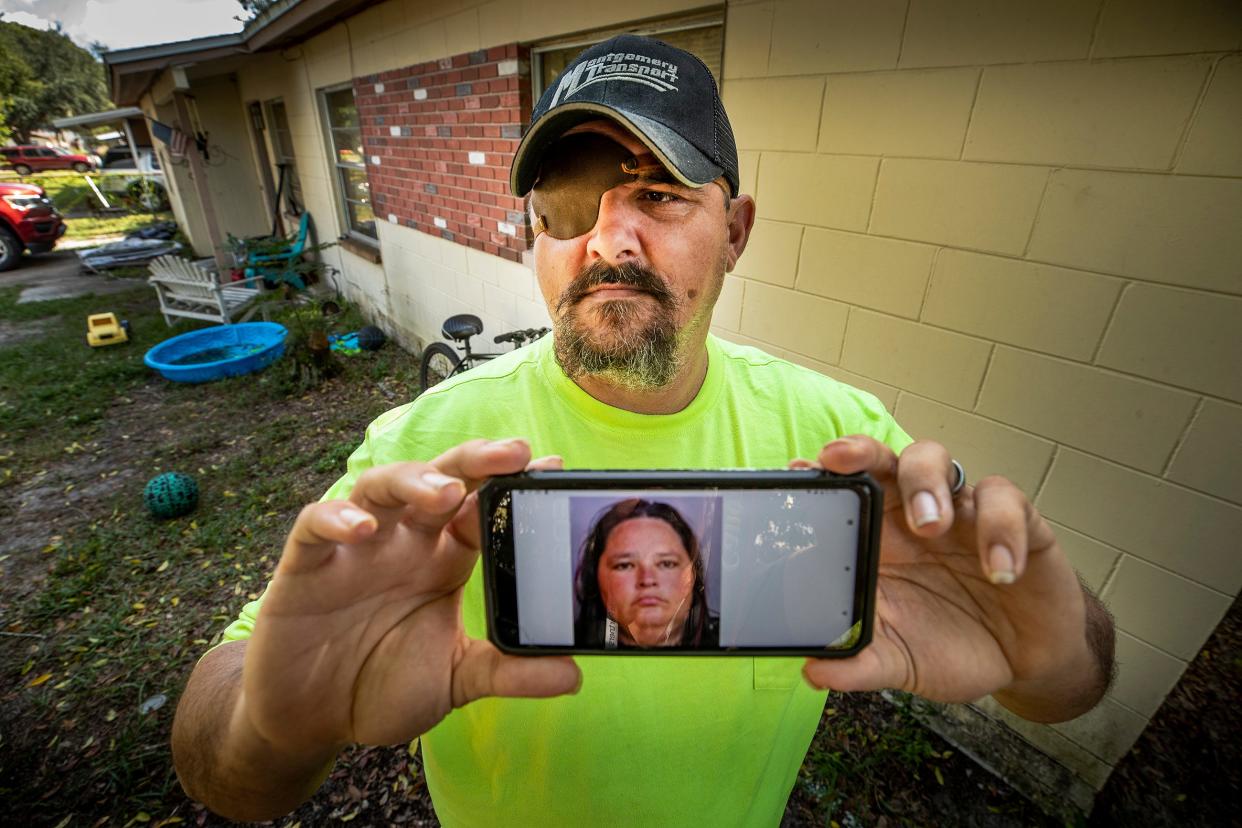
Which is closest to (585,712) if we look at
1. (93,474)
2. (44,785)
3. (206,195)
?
(44,785)

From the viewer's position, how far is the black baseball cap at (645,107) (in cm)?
123

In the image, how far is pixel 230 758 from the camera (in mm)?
957

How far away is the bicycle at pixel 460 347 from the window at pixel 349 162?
2.70m

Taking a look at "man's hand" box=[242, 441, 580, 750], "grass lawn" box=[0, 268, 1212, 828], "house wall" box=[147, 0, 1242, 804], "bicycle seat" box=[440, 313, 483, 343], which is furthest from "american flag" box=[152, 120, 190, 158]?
"man's hand" box=[242, 441, 580, 750]

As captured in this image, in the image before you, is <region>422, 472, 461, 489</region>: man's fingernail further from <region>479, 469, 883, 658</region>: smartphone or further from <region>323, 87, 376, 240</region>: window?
<region>323, 87, 376, 240</region>: window

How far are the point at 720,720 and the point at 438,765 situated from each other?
700 millimetres

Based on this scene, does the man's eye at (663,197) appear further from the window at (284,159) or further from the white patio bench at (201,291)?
the window at (284,159)


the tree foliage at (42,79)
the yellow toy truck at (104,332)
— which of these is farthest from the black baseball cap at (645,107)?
the tree foliage at (42,79)

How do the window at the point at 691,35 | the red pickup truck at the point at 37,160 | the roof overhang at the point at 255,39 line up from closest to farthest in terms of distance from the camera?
1. the window at the point at 691,35
2. the roof overhang at the point at 255,39
3. the red pickup truck at the point at 37,160

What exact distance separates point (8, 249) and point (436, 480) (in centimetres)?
1706

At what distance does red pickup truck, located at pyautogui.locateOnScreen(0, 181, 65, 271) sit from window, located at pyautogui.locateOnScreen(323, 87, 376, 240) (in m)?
9.32

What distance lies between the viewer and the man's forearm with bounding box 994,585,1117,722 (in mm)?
952

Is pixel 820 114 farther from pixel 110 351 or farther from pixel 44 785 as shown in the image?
pixel 110 351

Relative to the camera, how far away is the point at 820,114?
7.51 feet
